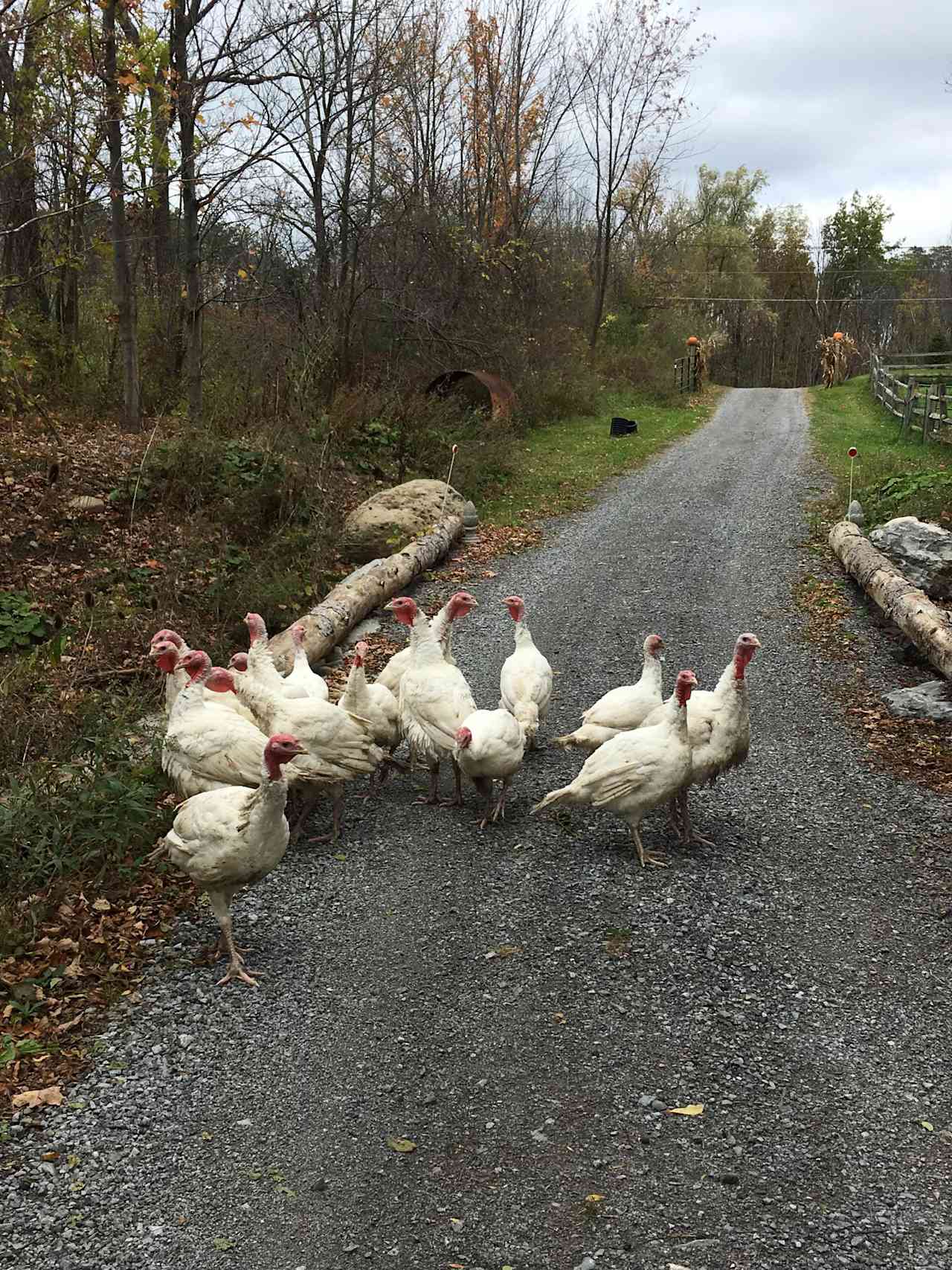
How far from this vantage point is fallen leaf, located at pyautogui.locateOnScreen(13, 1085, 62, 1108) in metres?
3.58

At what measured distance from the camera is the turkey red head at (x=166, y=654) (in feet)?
19.1

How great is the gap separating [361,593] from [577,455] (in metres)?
10.2

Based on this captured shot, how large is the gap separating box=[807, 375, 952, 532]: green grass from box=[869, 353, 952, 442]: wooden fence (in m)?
0.27

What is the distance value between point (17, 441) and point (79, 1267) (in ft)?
34.0

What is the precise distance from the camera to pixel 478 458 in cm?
1514

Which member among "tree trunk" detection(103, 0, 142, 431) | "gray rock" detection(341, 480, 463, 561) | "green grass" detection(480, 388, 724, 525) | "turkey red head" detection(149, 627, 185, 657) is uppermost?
"tree trunk" detection(103, 0, 142, 431)

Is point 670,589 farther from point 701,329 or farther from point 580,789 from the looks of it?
point 701,329

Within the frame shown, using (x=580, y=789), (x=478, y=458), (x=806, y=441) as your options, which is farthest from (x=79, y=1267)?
(x=806, y=441)

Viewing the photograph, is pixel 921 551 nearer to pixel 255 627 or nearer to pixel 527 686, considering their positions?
pixel 527 686

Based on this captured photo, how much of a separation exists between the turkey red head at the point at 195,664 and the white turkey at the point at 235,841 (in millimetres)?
1209

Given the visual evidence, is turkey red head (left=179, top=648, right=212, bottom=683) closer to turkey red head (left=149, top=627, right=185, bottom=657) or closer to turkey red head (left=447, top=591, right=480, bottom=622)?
turkey red head (left=149, top=627, right=185, bottom=657)

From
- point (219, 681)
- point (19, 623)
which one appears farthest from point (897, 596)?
point (19, 623)

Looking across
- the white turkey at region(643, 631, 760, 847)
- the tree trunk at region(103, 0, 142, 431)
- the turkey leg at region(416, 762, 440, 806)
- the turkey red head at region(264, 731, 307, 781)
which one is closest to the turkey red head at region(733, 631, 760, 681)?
the white turkey at region(643, 631, 760, 847)

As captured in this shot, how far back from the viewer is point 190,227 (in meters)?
12.3
